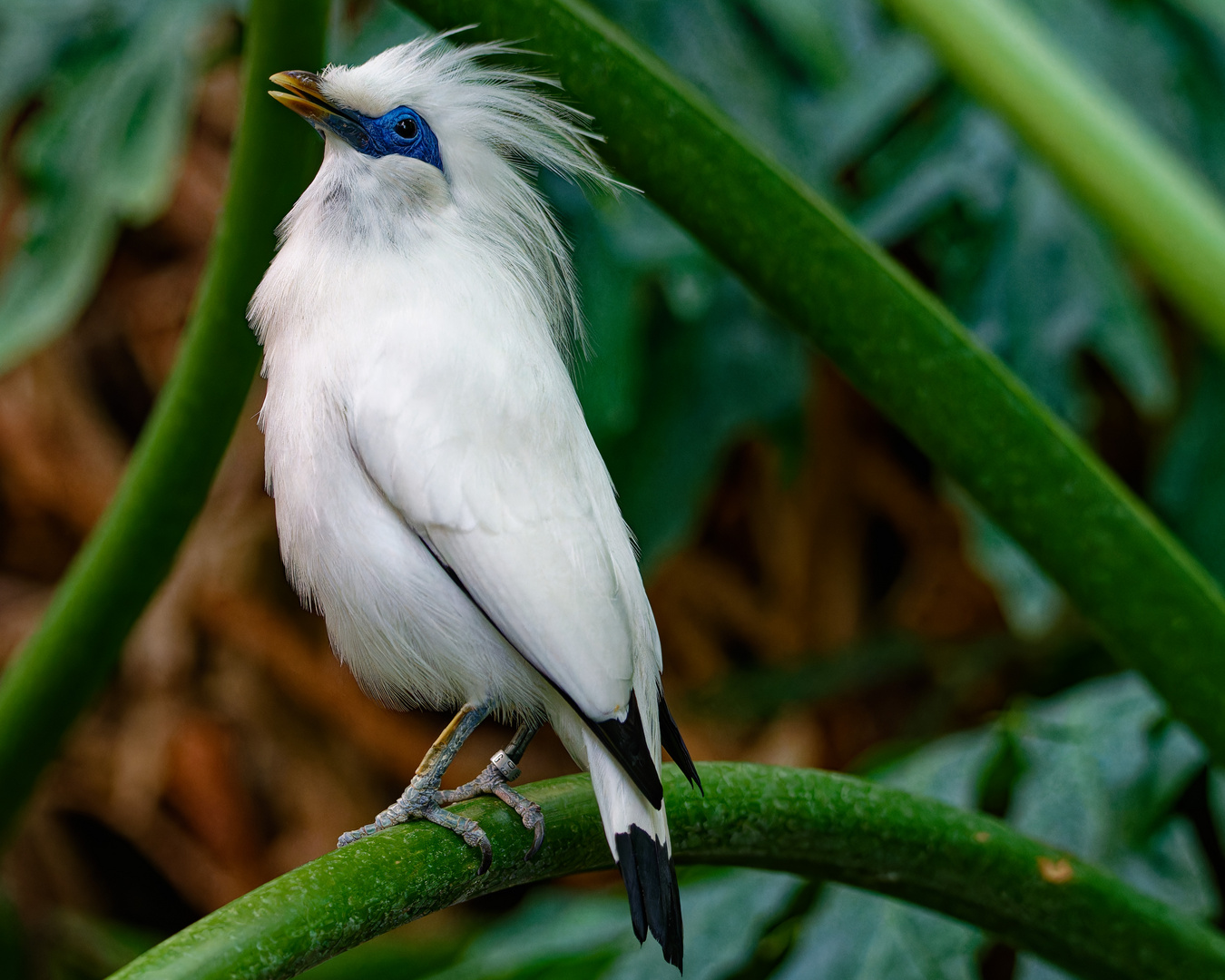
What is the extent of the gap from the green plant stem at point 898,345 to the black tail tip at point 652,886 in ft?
0.95

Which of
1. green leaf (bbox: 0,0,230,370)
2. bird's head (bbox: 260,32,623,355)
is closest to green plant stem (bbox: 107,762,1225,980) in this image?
bird's head (bbox: 260,32,623,355)

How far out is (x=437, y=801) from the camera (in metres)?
0.50

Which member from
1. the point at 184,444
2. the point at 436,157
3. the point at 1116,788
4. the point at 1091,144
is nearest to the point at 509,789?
the point at 436,157

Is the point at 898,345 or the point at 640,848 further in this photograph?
the point at 898,345

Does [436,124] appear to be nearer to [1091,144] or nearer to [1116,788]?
[1091,144]

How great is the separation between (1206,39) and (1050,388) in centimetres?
41

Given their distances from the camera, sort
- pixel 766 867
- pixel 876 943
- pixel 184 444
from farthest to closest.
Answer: pixel 876 943 → pixel 184 444 → pixel 766 867

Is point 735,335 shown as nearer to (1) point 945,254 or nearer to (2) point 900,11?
(1) point 945,254

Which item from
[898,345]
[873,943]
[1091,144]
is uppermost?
[1091,144]

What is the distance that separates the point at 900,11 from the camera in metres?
0.81

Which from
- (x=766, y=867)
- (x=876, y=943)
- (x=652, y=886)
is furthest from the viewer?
(x=876, y=943)

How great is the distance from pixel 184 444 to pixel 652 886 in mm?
448

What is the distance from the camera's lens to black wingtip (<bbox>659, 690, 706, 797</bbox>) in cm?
49

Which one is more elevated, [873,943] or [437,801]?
[437,801]
